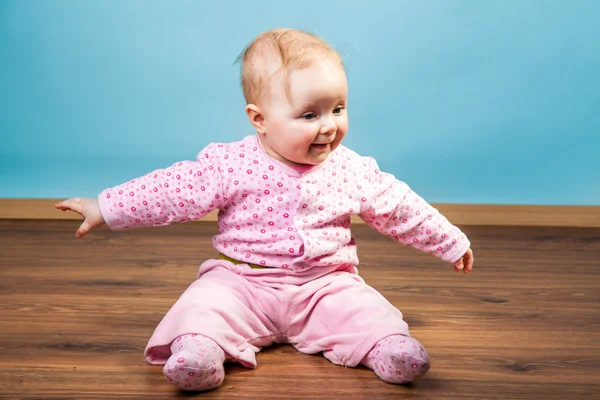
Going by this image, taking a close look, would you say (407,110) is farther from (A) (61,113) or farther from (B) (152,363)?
(B) (152,363)

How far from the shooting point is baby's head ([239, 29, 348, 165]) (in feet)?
4.20

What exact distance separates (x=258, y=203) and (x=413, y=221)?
27 centimetres

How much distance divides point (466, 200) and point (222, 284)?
122cm

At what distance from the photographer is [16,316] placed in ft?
4.79

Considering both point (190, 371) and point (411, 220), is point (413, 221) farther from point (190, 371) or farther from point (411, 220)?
point (190, 371)

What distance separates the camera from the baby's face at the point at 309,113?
128 centimetres

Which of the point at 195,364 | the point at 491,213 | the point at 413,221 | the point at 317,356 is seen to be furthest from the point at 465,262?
the point at 491,213

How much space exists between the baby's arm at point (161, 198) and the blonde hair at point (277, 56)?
146 mm

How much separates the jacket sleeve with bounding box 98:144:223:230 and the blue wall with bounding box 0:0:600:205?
1.01 metres

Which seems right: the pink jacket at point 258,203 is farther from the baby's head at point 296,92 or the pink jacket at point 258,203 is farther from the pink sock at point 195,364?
the pink sock at point 195,364

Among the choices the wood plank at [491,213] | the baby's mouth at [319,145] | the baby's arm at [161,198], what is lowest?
the wood plank at [491,213]

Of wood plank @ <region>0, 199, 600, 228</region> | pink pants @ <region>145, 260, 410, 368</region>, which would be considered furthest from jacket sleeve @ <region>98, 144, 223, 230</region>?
wood plank @ <region>0, 199, 600, 228</region>

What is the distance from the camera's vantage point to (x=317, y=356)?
1.32 metres

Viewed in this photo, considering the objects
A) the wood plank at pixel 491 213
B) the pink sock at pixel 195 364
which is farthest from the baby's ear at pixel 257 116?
the wood plank at pixel 491 213
